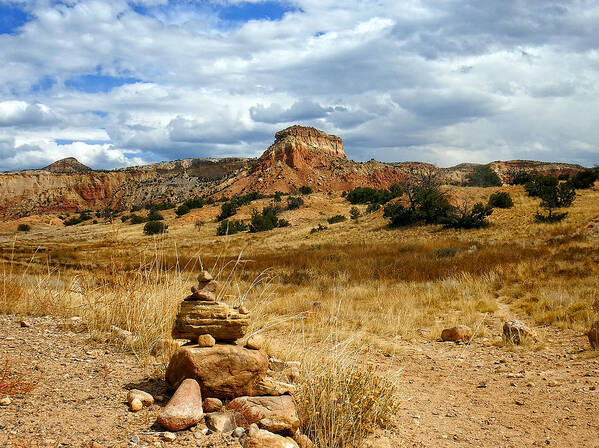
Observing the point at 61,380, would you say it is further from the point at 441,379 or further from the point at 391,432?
the point at 441,379

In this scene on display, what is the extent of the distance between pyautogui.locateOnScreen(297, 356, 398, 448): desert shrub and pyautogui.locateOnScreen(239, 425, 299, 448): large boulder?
0.35 metres

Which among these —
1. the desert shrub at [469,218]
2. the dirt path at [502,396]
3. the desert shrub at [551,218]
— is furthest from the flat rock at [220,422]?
the desert shrub at [469,218]

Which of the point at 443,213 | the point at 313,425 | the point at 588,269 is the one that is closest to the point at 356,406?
the point at 313,425

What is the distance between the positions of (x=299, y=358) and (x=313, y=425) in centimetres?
165

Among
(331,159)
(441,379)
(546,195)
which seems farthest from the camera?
(331,159)

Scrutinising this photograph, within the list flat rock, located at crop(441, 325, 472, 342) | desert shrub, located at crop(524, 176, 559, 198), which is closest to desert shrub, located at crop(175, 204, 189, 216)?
desert shrub, located at crop(524, 176, 559, 198)

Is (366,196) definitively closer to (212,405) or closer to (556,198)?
(556,198)

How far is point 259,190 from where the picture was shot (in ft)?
276

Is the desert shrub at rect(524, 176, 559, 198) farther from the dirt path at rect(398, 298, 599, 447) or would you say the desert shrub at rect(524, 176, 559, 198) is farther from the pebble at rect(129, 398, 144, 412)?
the pebble at rect(129, 398, 144, 412)

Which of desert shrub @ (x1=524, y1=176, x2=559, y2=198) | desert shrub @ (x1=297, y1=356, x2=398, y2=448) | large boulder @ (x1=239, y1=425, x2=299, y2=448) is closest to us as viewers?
large boulder @ (x1=239, y1=425, x2=299, y2=448)

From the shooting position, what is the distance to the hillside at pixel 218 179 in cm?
8831

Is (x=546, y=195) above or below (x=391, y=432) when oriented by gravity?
above

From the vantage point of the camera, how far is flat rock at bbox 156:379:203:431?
2.91 metres

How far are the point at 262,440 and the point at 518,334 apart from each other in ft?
A: 18.6
